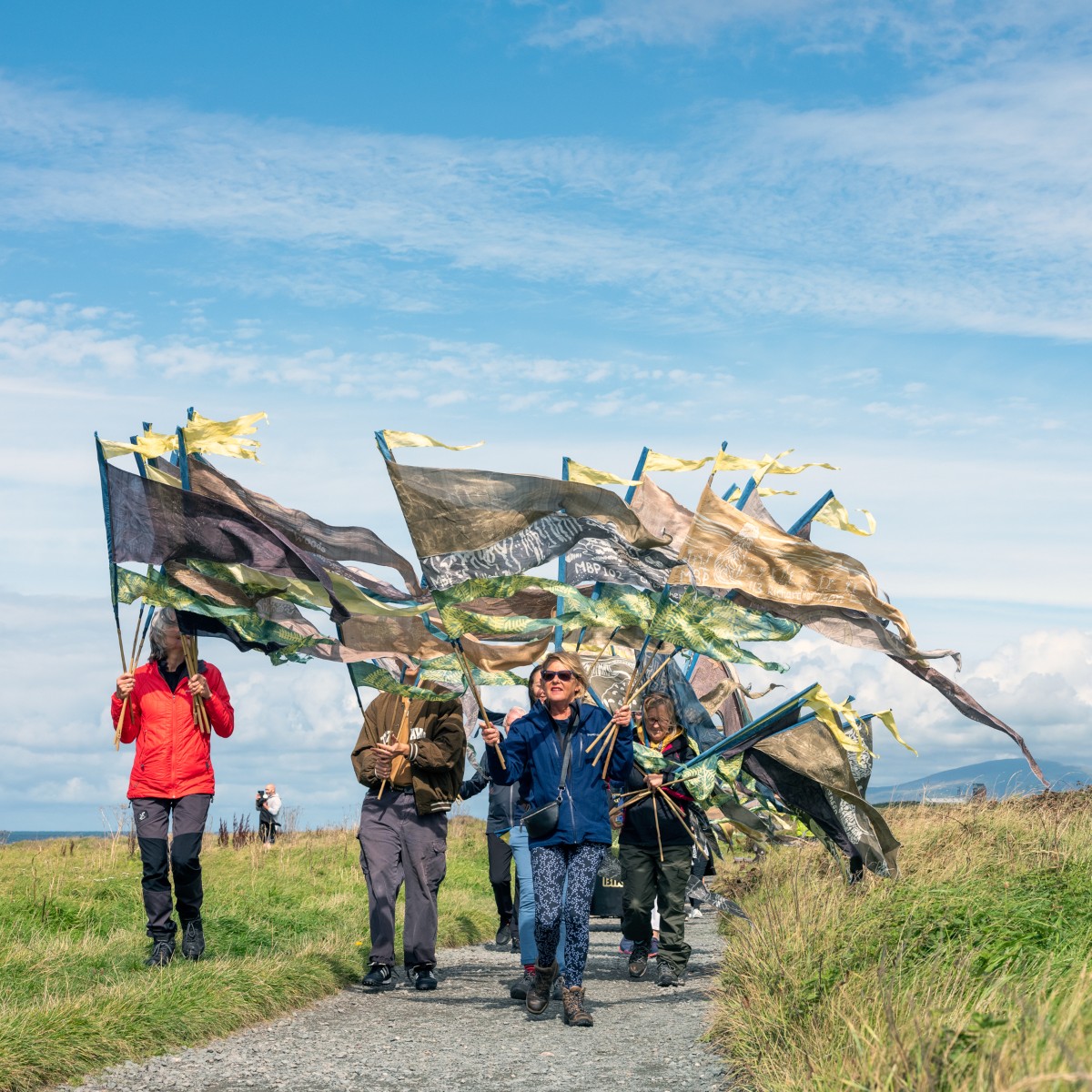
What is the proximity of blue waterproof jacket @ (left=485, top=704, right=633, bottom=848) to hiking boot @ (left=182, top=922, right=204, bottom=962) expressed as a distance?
217cm

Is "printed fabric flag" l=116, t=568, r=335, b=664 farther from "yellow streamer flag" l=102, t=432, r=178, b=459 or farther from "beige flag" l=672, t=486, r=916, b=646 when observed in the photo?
"beige flag" l=672, t=486, r=916, b=646

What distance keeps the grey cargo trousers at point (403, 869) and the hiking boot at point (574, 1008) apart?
1354mm

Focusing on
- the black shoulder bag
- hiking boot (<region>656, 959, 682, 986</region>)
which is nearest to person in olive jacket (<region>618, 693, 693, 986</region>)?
hiking boot (<region>656, 959, 682, 986</region>)

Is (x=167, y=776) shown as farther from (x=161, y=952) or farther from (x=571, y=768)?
(x=571, y=768)

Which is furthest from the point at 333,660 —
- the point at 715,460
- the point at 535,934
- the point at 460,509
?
the point at 715,460

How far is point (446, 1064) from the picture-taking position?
5676 millimetres

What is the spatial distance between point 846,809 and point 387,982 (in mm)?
2951

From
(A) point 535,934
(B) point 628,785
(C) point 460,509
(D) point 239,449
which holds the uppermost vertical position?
(D) point 239,449

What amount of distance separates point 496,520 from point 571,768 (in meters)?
1.43

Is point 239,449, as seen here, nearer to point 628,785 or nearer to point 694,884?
point 628,785

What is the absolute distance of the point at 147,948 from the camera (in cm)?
812

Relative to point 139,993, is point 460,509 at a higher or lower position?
higher

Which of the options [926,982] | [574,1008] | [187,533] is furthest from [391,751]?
[926,982]

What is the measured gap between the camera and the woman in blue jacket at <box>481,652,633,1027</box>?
22.9ft
